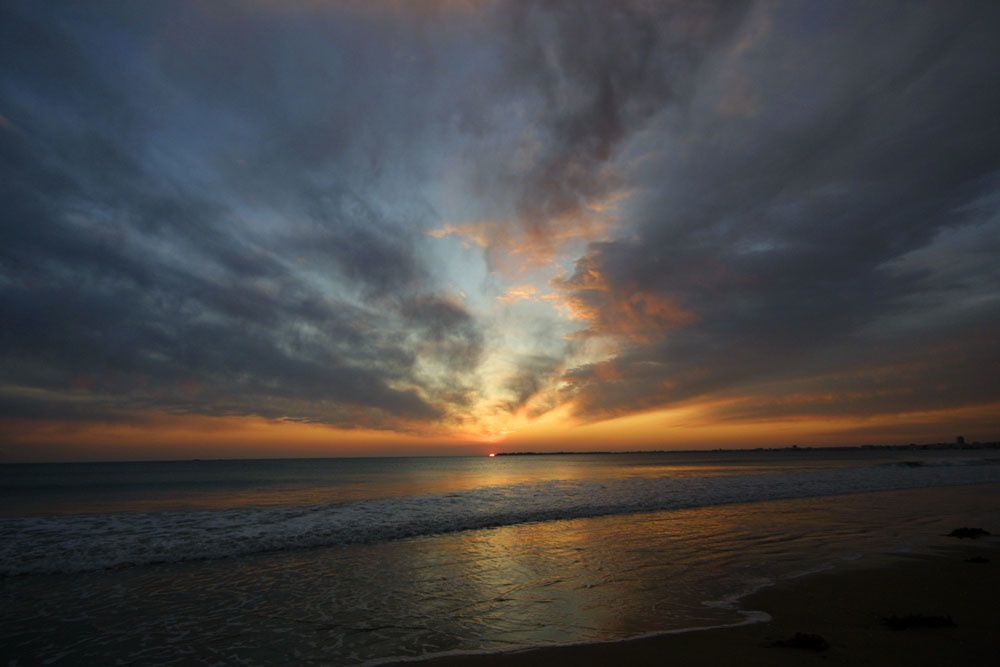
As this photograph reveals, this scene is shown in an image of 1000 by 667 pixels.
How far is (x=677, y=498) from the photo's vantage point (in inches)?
1217

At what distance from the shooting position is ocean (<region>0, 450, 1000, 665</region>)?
345 inches

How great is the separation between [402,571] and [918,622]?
11487 millimetres

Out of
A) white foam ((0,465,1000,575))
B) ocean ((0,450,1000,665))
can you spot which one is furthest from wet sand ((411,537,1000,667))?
white foam ((0,465,1000,575))

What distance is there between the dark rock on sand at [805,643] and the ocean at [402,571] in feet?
4.55

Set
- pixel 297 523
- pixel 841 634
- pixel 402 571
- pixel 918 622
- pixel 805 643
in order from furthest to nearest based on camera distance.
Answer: pixel 297 523 → pixel 402 571 → pixel 918 622 → pixel 841 634 → pixel 805 643

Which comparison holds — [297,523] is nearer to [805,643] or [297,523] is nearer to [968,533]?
[805,643]

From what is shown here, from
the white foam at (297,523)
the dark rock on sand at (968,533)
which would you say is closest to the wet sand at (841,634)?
the dark rock on sand at (968,533)

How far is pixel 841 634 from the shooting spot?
8.12m

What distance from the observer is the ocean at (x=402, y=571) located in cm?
876

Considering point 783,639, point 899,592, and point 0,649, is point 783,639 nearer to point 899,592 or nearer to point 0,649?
point 899,592

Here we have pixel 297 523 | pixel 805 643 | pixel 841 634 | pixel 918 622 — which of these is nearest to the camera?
pixel 805 643

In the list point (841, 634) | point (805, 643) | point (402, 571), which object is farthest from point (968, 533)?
point (402, 571)

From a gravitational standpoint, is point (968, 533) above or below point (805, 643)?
above

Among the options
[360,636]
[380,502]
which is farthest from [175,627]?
[380,502]
